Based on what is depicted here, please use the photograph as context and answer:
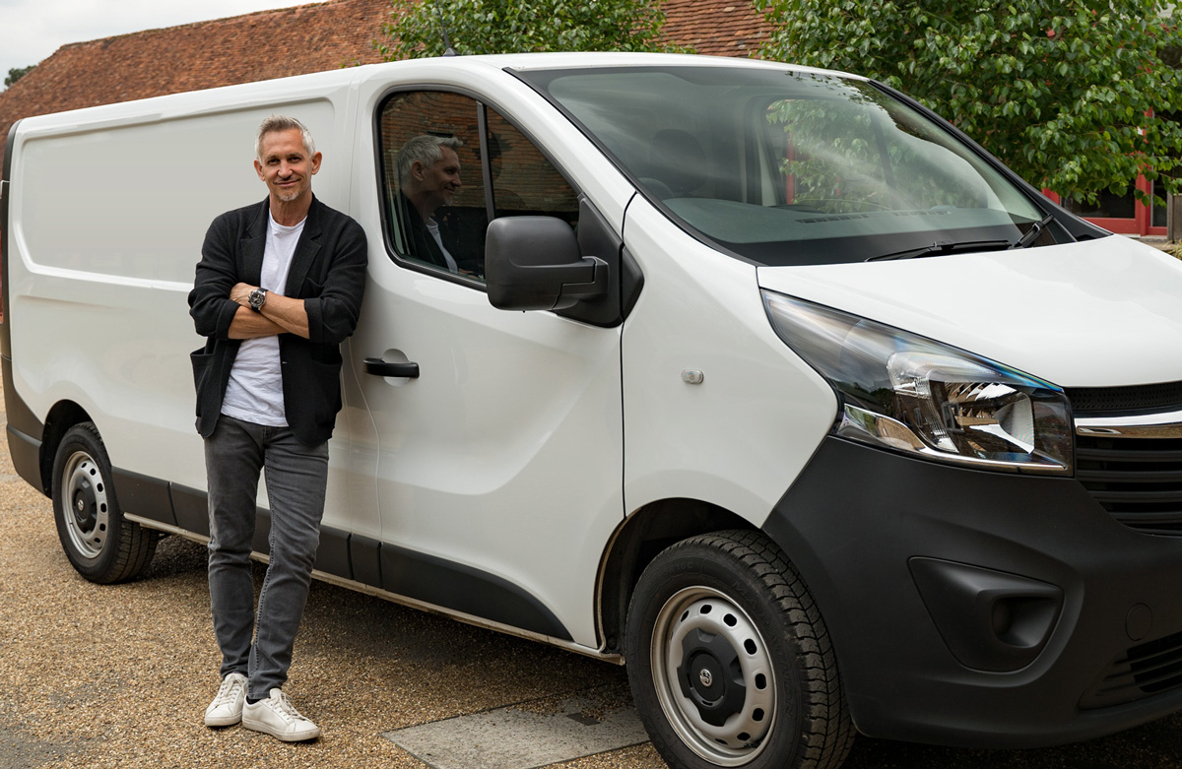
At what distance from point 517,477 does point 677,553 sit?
0.63 metres

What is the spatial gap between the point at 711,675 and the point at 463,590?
0.97 metres

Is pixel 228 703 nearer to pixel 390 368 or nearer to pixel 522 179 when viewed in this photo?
pixel 390 368

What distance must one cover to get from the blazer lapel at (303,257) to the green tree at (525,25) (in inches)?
345

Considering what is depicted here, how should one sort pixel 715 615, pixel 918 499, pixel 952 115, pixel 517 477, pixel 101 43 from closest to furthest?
pixel 918 499 → pixel 715 615 → pixel 517 477 → pixel 952 115 → pixel 101 43

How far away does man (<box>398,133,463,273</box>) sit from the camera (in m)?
3.98

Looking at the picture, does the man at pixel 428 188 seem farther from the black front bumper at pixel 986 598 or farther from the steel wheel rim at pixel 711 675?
the black front bumper at pixel 986 598

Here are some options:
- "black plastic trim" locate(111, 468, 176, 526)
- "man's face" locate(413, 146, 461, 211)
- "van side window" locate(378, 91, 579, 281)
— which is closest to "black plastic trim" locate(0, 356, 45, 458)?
"black plastic trim" locate(111, 468, 176, 526)

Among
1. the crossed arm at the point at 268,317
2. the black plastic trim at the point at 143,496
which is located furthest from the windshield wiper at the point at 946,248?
the black plastic trim at the point at 143,496

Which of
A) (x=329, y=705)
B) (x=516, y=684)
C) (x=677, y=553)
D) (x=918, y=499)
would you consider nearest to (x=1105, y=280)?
(x=918, y=499)

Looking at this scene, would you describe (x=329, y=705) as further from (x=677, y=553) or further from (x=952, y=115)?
(x=952, y=115)

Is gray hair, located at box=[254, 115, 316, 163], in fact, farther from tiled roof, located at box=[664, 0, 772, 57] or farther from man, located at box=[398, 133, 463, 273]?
tiled roof, located at box=[664, 0, 772, 57]

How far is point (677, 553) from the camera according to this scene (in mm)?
3309

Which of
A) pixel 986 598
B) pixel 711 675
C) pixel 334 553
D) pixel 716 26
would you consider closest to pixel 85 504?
pixel 334 553

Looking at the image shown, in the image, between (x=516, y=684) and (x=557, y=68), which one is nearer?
(x=557, y=68)
